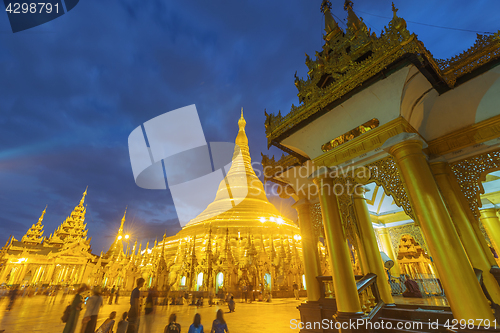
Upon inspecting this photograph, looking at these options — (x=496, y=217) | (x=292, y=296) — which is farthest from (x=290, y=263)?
(x=496, y=217)

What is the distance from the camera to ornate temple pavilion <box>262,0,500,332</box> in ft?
14.2

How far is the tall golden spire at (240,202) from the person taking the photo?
30781 mm

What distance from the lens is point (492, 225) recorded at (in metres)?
8.80

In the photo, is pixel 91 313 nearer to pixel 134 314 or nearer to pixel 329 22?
pixel 134 314

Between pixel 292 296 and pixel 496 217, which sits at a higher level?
pixel 496 217

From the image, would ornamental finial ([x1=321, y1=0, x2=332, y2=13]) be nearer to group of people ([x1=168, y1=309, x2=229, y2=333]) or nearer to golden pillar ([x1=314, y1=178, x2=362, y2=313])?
golden pillar ([x1=314, y1=178, x2=362, y2=313])

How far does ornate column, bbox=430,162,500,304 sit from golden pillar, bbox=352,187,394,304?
2.33 metres

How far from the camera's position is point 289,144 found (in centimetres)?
723

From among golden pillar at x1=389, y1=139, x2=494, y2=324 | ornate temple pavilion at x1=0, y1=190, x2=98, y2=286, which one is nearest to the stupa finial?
ornate temple pavilion at x1=0, y1=190, x2=98, y2=286

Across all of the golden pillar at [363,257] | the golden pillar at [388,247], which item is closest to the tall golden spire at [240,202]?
the golden pillar at [388,247]

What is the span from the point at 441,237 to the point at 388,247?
10074 mm

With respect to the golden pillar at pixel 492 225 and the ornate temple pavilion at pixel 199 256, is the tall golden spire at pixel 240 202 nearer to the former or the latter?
the ornate temple pavilion at pixel 199 256

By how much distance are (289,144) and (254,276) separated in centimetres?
1734

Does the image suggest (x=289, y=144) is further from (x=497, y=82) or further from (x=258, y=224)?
(x=258, y=224)
